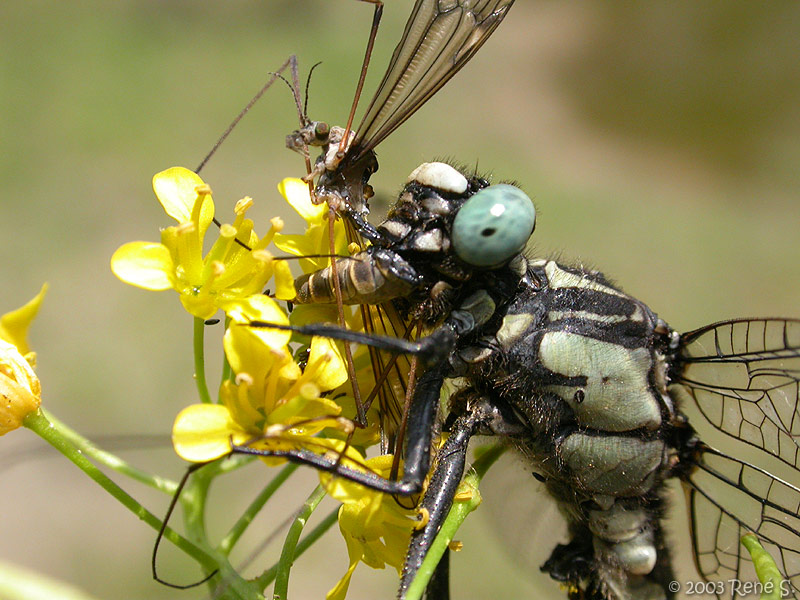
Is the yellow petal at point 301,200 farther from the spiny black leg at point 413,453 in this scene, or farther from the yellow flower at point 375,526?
the yellow flower at point 375,526

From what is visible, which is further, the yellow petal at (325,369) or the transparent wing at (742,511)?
the transparent wing at (742,511)

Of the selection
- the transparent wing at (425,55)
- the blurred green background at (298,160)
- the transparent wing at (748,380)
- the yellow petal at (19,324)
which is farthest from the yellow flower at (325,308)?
the blurred green background at (298,160)

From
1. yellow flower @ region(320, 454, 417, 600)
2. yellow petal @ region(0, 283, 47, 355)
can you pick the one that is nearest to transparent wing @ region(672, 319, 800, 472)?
yellow flower @ region(320, 454, 417, 600)

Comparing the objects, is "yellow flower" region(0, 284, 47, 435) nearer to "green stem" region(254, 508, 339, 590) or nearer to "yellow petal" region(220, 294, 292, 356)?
"yellow petal" region(220, 294, 292, 356)

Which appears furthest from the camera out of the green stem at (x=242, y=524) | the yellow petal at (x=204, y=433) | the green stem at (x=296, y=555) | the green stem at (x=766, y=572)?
the green stem at (x=242, y=524)

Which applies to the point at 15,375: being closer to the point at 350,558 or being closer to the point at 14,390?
the point at 14,390
